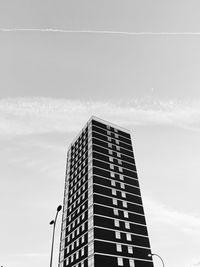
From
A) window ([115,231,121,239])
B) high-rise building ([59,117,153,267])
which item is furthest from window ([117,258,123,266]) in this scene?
window ([115,231,121,239])

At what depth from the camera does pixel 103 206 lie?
51.1 metres

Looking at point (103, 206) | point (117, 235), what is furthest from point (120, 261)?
point (103, 206)

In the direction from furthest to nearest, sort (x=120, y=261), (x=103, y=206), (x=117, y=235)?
(x=103, y=206)
(x=117, y=235)
(x=120, y=261)

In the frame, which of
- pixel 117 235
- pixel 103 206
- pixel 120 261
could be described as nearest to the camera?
pixel 120 261

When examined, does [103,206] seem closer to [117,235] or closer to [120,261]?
[117,235]

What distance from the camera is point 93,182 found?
54250 mm

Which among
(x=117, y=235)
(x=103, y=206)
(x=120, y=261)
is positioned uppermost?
(x=103, y=206)

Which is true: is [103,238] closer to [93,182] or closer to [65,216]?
[93,182]

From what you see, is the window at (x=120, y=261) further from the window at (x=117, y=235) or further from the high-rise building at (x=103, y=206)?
the window at (x=117, y=235)

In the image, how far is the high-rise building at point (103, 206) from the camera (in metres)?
46.3

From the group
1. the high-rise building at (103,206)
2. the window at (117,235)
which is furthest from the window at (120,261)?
the window at (117,235)

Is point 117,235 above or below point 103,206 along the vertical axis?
below

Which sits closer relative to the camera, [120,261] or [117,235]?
[120,261]

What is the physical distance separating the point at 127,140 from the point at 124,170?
11.7 metres
